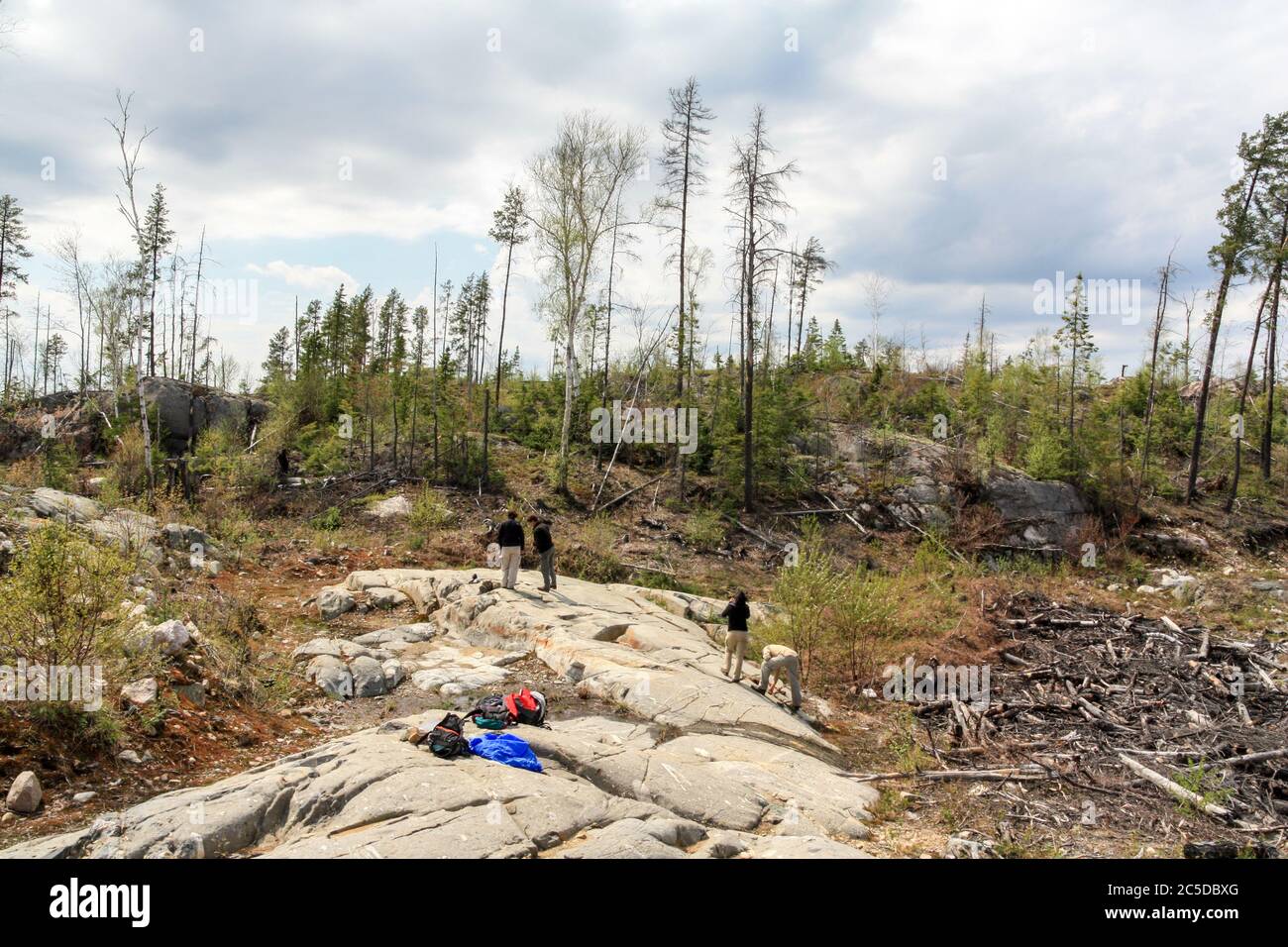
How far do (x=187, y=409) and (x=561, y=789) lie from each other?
2934 centimetres

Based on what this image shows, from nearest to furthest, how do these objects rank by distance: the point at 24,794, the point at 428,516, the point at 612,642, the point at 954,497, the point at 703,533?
the point at 24,794 → the point at 612,642 → the point at 428,516 → the point at 703,533 → the point at 954,497

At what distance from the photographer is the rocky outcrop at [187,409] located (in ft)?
88.3

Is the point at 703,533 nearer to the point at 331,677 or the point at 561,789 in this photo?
the point at 331,677

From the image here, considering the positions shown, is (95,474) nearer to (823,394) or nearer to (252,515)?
(252,515)

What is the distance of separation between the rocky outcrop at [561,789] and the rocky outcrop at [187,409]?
21.6m

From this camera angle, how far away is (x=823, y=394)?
33781mm

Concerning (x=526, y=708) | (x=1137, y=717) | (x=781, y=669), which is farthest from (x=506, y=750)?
(x=1137, y=717)

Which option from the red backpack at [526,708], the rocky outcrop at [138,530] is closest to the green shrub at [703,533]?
the rocky outcrop at [138,530]

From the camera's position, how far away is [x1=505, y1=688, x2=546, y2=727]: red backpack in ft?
24.6

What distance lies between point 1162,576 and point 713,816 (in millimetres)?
22294

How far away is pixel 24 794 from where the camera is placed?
5305 millimetres

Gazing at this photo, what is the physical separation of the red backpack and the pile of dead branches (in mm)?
5305

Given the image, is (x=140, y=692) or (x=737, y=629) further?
(x=737, y=629)
